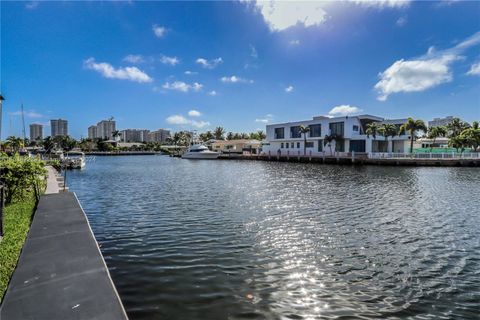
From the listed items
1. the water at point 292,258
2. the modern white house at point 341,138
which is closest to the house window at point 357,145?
the modern white house at point 341,138

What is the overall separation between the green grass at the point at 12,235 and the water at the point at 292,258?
2061mm

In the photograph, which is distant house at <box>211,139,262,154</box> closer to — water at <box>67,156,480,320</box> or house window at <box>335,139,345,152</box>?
house window at <box>335,139,345,152</box>

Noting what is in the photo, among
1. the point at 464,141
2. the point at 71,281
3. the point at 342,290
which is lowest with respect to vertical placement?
the point at 342,290

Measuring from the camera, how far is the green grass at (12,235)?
5586mm

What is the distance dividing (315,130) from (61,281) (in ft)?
203

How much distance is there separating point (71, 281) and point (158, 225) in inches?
249

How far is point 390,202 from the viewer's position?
1638cm

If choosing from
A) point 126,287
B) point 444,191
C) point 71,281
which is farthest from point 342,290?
point 444,191

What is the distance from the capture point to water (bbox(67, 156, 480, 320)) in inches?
229

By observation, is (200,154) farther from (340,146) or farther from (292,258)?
(292,258)

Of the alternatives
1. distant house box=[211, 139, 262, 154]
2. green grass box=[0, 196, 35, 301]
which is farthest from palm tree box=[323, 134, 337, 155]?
green grass box=[0, 196, 35, 301]

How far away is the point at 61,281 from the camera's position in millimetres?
5164

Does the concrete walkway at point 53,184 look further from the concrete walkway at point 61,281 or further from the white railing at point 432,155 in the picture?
the white railing at point 432,155

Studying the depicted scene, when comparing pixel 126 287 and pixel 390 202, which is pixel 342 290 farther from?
pixel 390 202
